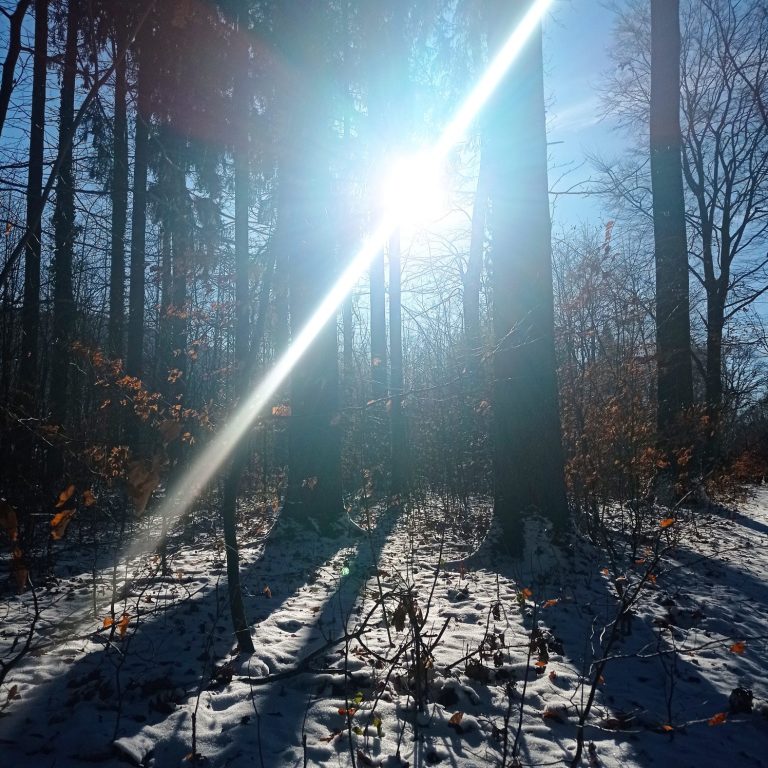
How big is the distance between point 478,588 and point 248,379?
2811mm

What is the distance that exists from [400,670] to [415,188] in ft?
31.5

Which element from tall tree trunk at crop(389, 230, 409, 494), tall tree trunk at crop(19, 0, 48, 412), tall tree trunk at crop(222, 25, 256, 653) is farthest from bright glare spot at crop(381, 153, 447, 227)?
tall tree trunk at crop(19, 0, 48, 412)

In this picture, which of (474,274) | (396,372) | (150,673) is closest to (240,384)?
(150,673)

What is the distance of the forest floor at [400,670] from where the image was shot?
2.44 metres

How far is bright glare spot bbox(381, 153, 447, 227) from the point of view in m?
8.42

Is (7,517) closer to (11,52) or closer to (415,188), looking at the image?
(11,52)

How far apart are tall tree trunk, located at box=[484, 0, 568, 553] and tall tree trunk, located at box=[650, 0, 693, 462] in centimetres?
440

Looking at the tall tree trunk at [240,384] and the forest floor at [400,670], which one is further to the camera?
the tall tree trunk at [240,384]

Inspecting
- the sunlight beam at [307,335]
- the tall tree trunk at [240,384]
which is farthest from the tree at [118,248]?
the tall tree trunk at [240,384]

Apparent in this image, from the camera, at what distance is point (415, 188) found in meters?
10.9

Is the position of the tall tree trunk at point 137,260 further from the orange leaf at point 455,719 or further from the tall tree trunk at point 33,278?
the orange leaf at point 455,719

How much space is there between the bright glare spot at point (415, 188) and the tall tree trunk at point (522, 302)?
1510mm

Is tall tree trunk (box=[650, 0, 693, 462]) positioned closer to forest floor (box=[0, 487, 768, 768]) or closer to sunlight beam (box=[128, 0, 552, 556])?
sunlight beam (box=[128, 0, 552, 556])

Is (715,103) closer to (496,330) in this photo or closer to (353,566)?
(496,330)
